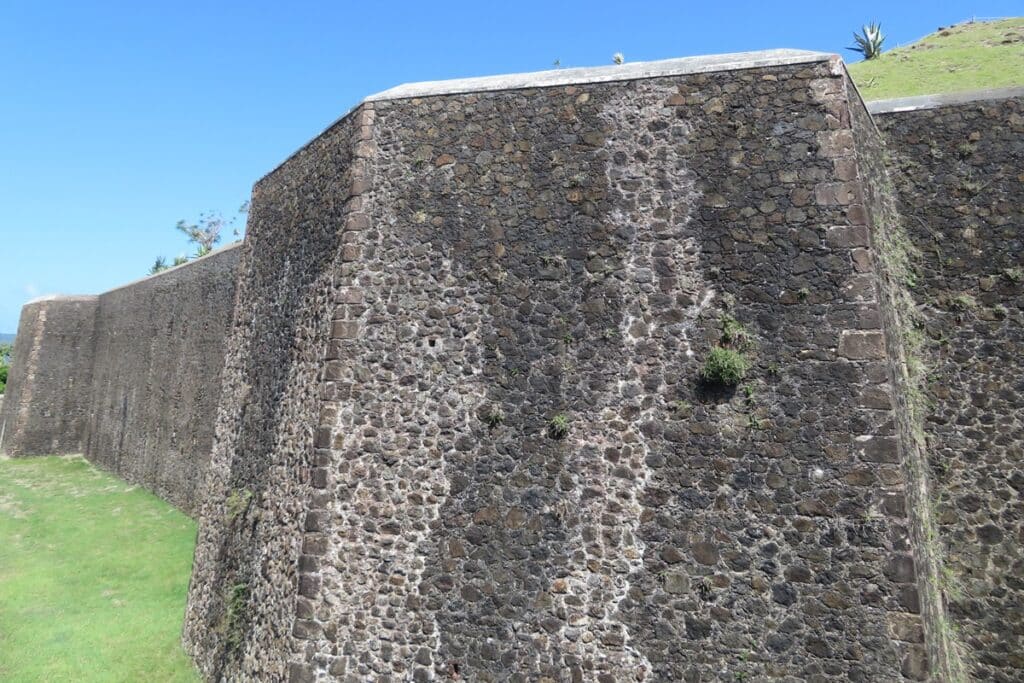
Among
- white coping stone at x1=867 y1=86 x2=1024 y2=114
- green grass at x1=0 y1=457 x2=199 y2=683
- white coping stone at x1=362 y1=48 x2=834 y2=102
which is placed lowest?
green grass at x1=0 y1=457 x2=199 y2=683

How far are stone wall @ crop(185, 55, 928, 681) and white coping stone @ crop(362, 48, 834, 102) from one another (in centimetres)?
8

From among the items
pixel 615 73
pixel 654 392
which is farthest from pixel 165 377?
pixel 654 392

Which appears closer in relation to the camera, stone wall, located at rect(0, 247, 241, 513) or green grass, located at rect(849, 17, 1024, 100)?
green grass, located at rect(849, 17, 1024, 100)

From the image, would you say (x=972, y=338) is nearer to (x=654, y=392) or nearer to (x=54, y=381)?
(x=654, y=392)

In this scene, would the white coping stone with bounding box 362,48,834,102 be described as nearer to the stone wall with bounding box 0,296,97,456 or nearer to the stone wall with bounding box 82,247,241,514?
the stone wall with bounding box 82,247,241,514

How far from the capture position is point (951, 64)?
1769 cm

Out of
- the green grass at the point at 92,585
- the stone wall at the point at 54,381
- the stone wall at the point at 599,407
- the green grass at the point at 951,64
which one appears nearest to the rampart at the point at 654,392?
the stone wall at the point at 599,407

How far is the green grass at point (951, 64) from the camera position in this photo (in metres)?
15.5

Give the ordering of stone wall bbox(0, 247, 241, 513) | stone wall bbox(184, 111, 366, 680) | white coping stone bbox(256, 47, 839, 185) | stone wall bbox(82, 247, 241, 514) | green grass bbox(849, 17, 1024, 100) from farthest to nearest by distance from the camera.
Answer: stone wall bbox(0, 247, 241, 513), stone wall bbox(82, 247, 241, 514), green grass bbox(849, 17, 1024, 100), stone wall bbox(184, 111, 366, 680), white coping stone bbox(256, 47, 839, 185)

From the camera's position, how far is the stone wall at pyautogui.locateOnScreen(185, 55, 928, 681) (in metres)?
5.81

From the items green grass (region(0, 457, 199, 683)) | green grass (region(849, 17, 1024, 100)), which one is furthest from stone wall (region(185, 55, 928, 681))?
green grass (region(849, 17, 1024, 100))

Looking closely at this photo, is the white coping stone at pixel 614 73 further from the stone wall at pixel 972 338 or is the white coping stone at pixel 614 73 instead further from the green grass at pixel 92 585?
the green grass at pixel 92 585

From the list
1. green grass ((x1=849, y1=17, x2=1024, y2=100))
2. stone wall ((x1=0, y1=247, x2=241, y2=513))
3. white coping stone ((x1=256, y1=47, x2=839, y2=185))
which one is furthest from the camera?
stone wall ((x1=0, y1=247, x2=241, y2=513))

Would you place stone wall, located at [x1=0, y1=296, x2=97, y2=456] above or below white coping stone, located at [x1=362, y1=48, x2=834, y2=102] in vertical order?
below
